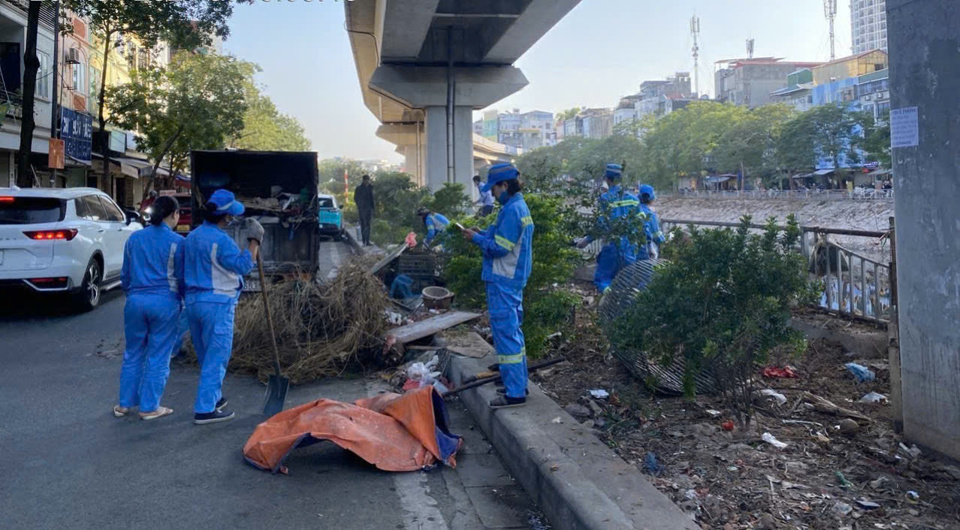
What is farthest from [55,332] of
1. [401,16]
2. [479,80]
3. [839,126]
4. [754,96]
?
[754,96]

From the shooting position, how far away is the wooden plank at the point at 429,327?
8109 millimetres

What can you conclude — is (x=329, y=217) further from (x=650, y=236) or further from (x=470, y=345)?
(x=470, y=345)

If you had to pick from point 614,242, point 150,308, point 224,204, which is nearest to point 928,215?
point 614,242

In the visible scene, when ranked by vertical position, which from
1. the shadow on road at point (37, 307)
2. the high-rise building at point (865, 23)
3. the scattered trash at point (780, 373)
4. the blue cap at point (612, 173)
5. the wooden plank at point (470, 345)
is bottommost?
the scattered trash at point (780, 373)

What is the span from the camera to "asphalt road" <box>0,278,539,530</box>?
4.28 meters

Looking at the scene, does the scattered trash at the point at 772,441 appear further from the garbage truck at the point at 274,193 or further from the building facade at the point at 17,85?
the building facade at the point at 17,85

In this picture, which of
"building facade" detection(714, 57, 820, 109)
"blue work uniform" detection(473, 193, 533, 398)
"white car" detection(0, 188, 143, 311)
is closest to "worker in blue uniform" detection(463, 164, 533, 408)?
"blue work uniform" detection(473, 193, 533, 398)

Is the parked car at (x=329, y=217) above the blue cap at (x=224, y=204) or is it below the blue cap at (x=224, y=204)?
above

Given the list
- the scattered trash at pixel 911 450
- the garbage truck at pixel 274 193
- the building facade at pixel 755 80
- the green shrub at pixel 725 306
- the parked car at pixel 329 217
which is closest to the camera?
the scattered trash at pixel 911 450

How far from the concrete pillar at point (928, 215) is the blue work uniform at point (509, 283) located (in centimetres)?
238

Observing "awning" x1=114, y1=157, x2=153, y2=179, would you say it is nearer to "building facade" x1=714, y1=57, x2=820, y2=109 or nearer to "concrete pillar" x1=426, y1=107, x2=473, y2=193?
"concrete pillar" x1=426, y1=107, x2=473, y2=193

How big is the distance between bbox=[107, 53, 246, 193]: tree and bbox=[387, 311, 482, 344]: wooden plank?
72.0 ft

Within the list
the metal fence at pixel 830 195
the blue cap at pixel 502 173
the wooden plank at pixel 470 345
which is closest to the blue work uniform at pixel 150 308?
the blue cap at pixel 502 173

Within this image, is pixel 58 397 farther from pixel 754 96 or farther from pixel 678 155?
pixel 754 96
